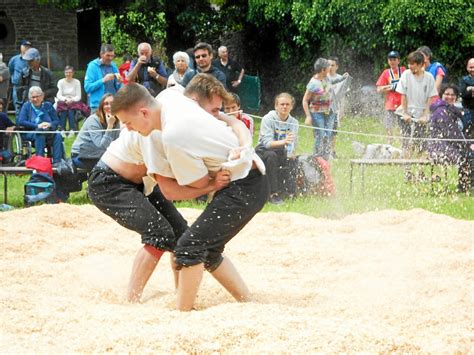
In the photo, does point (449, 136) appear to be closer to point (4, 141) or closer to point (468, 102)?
point (468, 102)

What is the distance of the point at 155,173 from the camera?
5781mm

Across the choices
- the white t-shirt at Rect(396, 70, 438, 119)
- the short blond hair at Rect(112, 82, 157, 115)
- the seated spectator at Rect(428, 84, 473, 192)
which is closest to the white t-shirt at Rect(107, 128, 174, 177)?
the short blond hair at Rect(112, 82, 157, 115)

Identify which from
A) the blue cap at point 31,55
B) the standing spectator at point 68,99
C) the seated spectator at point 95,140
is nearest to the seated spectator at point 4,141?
the seated spectator at point 95,140

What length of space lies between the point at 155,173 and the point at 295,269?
98.3 inches

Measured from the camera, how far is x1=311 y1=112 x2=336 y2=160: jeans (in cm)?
1300

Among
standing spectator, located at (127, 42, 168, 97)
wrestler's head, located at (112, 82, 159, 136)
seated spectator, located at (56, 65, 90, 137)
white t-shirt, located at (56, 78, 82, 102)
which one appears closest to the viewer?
wrestler's head, located at (112, 82, 159, 136)

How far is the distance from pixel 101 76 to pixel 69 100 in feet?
9.29

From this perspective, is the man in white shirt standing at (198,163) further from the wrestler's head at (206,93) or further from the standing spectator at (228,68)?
the standing spectator at (228,68)

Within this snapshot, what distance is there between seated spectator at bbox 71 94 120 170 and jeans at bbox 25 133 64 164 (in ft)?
3.47

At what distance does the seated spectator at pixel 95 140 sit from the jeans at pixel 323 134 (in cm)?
276

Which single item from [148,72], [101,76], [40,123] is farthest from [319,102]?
[40,123]

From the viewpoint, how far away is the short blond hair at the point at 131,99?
573 cm

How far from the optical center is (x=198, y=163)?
5.60 meters

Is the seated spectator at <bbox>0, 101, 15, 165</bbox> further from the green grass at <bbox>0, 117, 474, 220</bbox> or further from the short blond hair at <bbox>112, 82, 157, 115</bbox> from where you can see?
the short blond hair at <bbox>112, 82, 157, 115</bbox>
